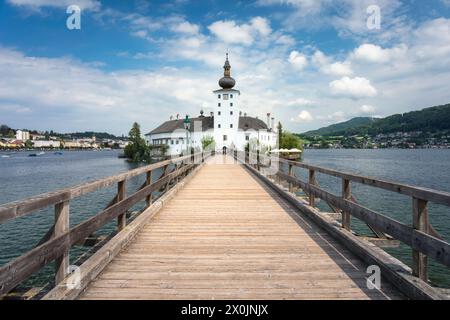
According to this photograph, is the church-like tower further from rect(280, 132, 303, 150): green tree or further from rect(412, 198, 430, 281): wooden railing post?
rect(412, 198, 430, 281): wooden railing post

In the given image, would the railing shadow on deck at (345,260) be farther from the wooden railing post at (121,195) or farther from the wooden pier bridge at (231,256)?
the wooden railing post at (121,195)

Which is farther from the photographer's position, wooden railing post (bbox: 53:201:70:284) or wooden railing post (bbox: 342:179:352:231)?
wooden railing post (bbox: 342:179:352:231)

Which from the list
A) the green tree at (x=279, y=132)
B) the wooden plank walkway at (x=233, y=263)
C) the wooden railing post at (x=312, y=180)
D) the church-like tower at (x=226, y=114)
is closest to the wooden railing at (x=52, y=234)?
the wooden plank walkway at (x=233, y=263)

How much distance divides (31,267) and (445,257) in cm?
368

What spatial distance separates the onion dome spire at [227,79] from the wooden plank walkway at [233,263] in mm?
72681

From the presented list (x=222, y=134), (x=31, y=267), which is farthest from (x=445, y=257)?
(x=222, y=134)

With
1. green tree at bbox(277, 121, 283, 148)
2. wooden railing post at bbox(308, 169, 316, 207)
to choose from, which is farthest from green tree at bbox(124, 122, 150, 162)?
wooden railing post at bbox(308, 169, 316, 207)

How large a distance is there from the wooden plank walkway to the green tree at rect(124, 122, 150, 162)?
88128 mm

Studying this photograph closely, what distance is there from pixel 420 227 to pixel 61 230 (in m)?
3.76

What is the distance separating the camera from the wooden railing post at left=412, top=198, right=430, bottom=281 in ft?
11.1

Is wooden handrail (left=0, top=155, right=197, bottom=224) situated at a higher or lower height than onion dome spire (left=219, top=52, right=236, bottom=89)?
lower

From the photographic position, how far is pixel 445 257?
2926mm

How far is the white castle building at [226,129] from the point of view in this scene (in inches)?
3093
